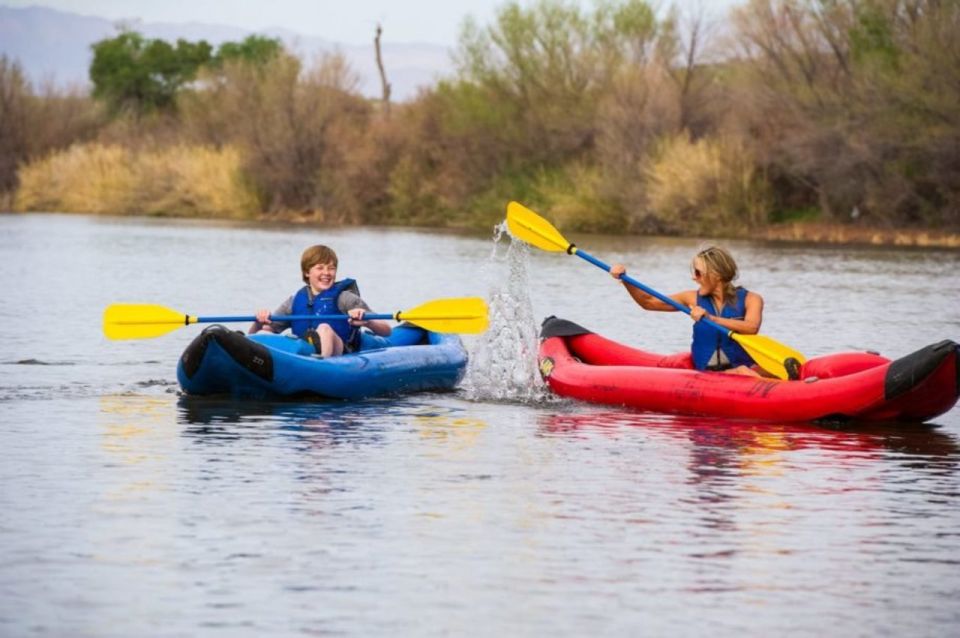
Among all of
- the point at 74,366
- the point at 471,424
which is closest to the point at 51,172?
the point at 74,366

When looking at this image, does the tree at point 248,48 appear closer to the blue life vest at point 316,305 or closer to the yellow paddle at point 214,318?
the yellow paddle at point 214,318

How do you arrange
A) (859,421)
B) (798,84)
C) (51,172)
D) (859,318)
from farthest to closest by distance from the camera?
(51,172) < (798,84) < (859,318) < (859,421)

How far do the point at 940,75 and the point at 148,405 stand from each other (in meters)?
29.0

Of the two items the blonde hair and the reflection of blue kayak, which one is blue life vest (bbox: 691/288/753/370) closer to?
the blonde hair

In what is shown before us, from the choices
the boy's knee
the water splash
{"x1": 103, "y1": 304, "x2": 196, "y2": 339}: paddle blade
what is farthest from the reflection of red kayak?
{"x1": 103, "y1": 304, "x2": 196, "y2": 339}: paddle blade

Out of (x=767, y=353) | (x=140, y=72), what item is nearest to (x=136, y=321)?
(x=767, y=353)

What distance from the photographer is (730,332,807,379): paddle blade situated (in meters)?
10.8

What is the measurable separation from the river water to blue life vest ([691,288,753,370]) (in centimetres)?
53

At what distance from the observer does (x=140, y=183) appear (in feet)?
185

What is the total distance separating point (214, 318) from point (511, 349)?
2.11 meters

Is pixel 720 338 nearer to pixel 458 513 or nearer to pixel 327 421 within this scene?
pixel 327 421

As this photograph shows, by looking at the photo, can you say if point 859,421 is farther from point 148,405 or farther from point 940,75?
point 940,75

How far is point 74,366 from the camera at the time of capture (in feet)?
45.6

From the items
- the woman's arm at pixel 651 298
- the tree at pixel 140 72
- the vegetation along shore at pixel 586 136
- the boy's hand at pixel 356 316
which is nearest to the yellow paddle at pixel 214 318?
the boy's hand at pixel 356 316
